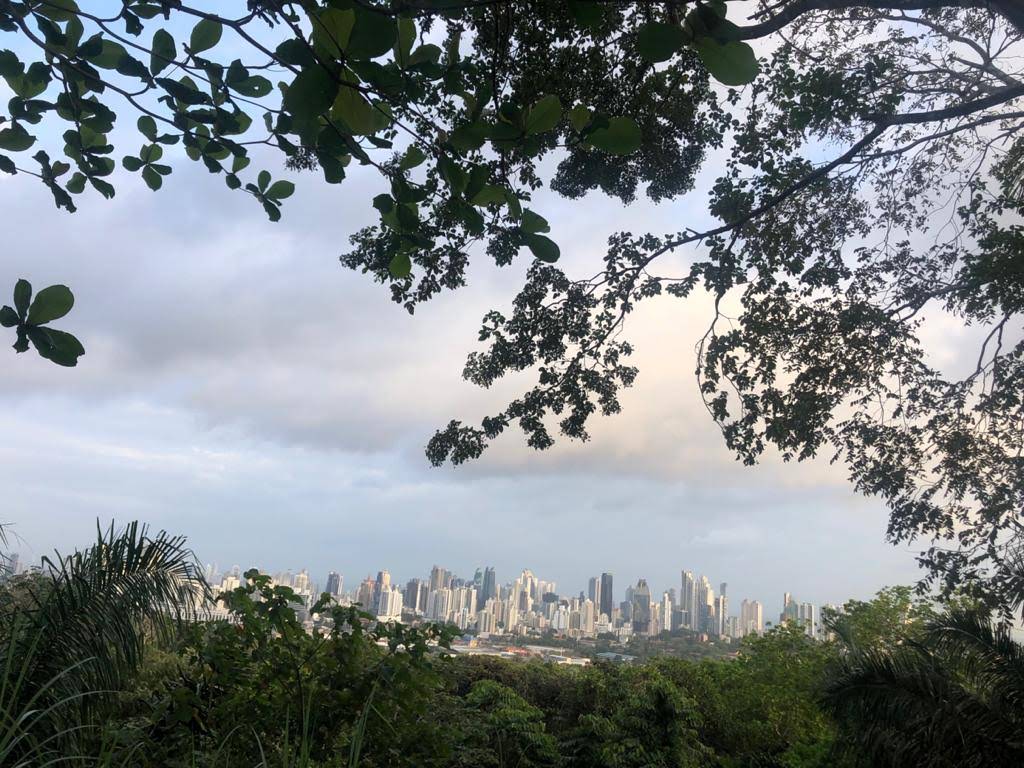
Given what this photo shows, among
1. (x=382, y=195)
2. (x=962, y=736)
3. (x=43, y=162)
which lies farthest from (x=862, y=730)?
(x=43, y=162)

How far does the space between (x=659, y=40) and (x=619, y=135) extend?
0.52ft

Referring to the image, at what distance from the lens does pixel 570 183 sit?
6211 mm

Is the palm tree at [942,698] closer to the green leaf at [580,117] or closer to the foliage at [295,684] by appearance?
the foliage at [295,684]

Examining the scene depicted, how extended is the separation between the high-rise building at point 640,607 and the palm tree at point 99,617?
2001 centimetres

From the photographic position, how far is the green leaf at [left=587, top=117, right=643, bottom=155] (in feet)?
3.56

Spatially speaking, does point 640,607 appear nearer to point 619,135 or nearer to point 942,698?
point 942,698

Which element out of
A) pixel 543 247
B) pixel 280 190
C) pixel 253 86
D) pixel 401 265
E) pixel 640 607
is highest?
pixel 253 86

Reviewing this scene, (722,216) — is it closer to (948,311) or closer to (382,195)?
(948,311)


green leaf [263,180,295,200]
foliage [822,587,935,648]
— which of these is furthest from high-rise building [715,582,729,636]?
green leaf [263,180,295,200]

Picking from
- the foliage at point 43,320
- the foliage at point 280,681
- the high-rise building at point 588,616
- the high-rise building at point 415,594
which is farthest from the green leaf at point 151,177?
the high-rise building at point 588,616

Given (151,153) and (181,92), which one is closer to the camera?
(181,92)

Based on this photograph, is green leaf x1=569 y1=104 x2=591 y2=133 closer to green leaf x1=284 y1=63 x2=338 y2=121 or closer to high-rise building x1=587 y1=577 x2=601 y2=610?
green leaf x1=284 y1=63 x2=338 y2=121

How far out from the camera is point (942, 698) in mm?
5094

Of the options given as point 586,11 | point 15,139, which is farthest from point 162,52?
point 586,11
